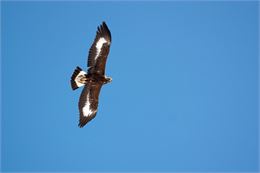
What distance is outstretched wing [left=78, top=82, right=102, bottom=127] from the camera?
59.6 ft

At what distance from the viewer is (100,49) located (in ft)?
57.8

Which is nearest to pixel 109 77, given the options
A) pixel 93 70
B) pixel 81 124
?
pixel 93 70

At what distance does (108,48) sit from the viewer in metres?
17.7

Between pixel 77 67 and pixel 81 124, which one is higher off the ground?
pixel 77 67

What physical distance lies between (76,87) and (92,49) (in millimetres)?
1295

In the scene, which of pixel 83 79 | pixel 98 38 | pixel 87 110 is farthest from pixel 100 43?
pixel 87 110

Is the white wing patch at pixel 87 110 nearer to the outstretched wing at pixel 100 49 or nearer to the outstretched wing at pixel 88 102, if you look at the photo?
the outstretched wing at pixel 88 102

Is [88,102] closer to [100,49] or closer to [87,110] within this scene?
[87,110]

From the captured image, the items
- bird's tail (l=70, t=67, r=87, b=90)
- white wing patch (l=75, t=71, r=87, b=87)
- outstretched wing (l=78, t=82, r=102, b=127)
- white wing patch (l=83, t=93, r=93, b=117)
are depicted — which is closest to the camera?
bird's tail (l=70, t=67, r=87, b=90)

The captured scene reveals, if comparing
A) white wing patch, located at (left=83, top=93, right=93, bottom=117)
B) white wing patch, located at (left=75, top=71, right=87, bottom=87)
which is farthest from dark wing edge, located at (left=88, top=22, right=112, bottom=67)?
white wing patch, located at (left=83, top=93, right=93, bottom=117)

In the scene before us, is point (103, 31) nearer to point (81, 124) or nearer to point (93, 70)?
point (93, 70)

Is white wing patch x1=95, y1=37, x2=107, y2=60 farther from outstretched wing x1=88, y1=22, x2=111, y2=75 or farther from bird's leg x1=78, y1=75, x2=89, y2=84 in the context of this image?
bird's leg x1=78, y1=75, x2=89, y2=84

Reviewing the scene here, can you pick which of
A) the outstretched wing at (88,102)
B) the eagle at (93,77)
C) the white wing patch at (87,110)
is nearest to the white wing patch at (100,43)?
the eagle at (93,77)

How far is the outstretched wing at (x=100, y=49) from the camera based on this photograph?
57.4ft
